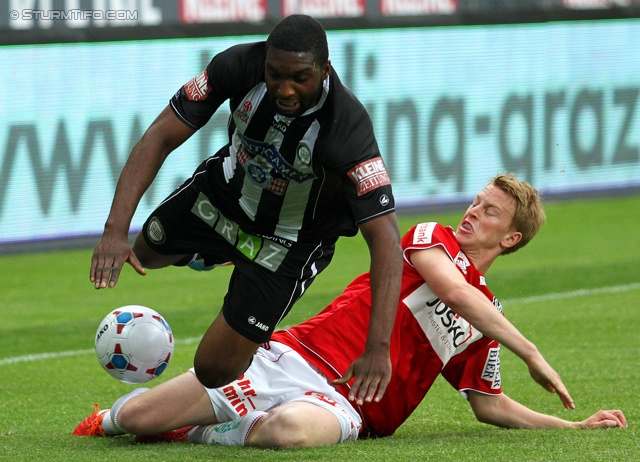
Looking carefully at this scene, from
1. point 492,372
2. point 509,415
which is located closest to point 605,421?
point 509,415

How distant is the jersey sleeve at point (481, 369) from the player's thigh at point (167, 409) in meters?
1.10

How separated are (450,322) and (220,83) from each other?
142cm

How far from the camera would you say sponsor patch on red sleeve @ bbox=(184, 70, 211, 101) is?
15.7 ft

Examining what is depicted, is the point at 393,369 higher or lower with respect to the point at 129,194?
lower

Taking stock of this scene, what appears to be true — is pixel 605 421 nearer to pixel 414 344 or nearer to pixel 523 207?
pixel 414 344

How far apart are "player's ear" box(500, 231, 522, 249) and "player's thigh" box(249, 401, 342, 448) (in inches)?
44.4

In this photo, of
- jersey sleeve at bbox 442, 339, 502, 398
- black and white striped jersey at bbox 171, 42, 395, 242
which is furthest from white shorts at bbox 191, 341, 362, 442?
black and white striped jersey at bbox 171, 42, 395, 242

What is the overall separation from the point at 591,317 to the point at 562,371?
75.5 inches

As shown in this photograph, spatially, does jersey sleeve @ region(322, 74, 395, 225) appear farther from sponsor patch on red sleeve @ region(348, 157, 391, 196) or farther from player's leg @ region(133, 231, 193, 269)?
player's leg @ region(133, 231, 193, 269)

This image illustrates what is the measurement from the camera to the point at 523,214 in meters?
5.18

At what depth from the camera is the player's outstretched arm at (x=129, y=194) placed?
14.9 feet

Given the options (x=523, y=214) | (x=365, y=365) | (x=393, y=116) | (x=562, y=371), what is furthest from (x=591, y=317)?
(x=393, y=116)

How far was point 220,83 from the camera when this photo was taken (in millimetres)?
4781

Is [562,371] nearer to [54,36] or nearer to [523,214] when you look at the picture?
[523,214]
